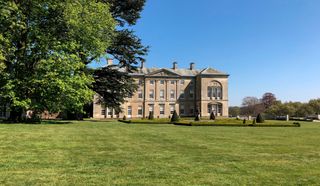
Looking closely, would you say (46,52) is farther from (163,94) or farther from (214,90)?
(214,90)

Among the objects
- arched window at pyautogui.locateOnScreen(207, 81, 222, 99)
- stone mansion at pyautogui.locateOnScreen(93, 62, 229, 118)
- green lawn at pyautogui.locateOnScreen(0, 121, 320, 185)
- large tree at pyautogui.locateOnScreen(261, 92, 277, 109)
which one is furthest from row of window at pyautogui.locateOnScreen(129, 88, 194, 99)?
green lawn at pyautogui.locateOnScreen(0, 121, 320, 185)

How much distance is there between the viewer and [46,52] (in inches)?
996

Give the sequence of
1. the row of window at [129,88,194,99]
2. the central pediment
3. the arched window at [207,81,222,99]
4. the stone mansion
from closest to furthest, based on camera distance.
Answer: the central pediment < the stone mansion < the row of window at [129,88,194,99] < the arched window at [207,81,222,99]

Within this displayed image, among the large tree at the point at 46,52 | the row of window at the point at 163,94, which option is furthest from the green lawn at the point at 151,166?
the row of window at the point at 163,94

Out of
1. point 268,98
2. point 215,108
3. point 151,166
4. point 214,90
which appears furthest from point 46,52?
point 268,98

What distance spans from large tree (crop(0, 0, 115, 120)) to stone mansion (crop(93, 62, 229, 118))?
160 feet

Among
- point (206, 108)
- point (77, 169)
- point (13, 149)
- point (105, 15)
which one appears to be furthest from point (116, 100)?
point (206, 108)

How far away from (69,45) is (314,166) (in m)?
20.4

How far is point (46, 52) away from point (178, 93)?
178 ft

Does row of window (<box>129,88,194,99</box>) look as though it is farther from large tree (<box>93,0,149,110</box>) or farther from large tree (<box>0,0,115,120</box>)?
large tree (<box>0,0,115,120</box>)

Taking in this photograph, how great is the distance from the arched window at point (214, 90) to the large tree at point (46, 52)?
172 ft

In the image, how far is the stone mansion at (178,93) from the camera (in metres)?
76.1

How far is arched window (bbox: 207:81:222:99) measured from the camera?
77125 mm

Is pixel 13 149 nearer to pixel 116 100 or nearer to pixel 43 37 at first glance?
pixel 43 37
